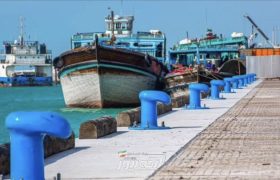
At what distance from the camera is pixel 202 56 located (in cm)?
8125

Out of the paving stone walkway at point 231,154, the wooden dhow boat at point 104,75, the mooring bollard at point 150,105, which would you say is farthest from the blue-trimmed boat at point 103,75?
the mooring bollard at point 150,105

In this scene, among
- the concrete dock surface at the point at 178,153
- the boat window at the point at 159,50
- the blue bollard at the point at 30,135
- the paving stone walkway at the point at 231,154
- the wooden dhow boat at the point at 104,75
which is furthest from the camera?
the boat window at the point at 159,50

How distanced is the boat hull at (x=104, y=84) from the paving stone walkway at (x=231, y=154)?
23726mm

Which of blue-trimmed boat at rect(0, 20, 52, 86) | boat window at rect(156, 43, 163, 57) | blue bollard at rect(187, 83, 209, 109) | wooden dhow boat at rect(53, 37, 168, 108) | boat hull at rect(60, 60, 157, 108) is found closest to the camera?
blue bollard at rect(187, 83, 209, 109)

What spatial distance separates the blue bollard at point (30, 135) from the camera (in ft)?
26.4

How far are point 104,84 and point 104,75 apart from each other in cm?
48

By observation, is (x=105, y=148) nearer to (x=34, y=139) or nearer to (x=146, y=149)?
(x=146, y=149)

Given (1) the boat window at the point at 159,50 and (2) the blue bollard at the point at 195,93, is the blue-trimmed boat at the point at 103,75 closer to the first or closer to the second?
(2) the blue bollard at the point at 195,93

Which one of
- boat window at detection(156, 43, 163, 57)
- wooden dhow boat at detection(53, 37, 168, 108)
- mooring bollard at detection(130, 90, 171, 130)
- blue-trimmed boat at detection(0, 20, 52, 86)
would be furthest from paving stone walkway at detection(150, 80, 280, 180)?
blue-trimmed boat at detection(0, 20, 52, 86)

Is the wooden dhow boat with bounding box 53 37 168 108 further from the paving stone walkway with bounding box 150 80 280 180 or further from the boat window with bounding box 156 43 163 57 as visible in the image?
the paving stone walkway with bounding box 150 80 280 180

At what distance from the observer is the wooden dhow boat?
134 ft

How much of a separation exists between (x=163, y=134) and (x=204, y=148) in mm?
2745

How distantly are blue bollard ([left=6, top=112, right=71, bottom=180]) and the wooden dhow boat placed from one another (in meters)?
31.9

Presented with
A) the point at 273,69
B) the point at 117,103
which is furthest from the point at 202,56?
the point at 117,103
